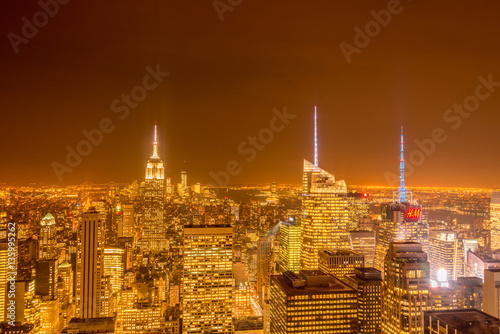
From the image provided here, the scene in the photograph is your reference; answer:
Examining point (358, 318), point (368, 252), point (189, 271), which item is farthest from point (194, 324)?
point (368, 252)

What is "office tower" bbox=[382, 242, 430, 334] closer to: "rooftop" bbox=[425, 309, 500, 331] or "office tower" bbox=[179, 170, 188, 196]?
"rooftop" bbox=[425, 309, 500, 331]

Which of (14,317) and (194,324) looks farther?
(194,324)

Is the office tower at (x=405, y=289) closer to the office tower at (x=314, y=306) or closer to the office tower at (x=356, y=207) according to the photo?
the office tower at (x=314, y=306)

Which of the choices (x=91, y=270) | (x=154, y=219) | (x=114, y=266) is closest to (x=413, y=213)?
(x=154, y=219)

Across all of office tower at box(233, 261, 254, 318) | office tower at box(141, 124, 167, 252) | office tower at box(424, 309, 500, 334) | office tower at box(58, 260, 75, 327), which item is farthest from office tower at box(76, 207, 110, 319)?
office tower at box(424, 309, 500, 334)

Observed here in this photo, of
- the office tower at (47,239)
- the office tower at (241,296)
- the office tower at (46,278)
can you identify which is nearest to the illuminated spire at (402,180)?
the office tower at (241,296)

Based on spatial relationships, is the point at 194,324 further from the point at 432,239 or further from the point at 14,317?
the point at 432,239
